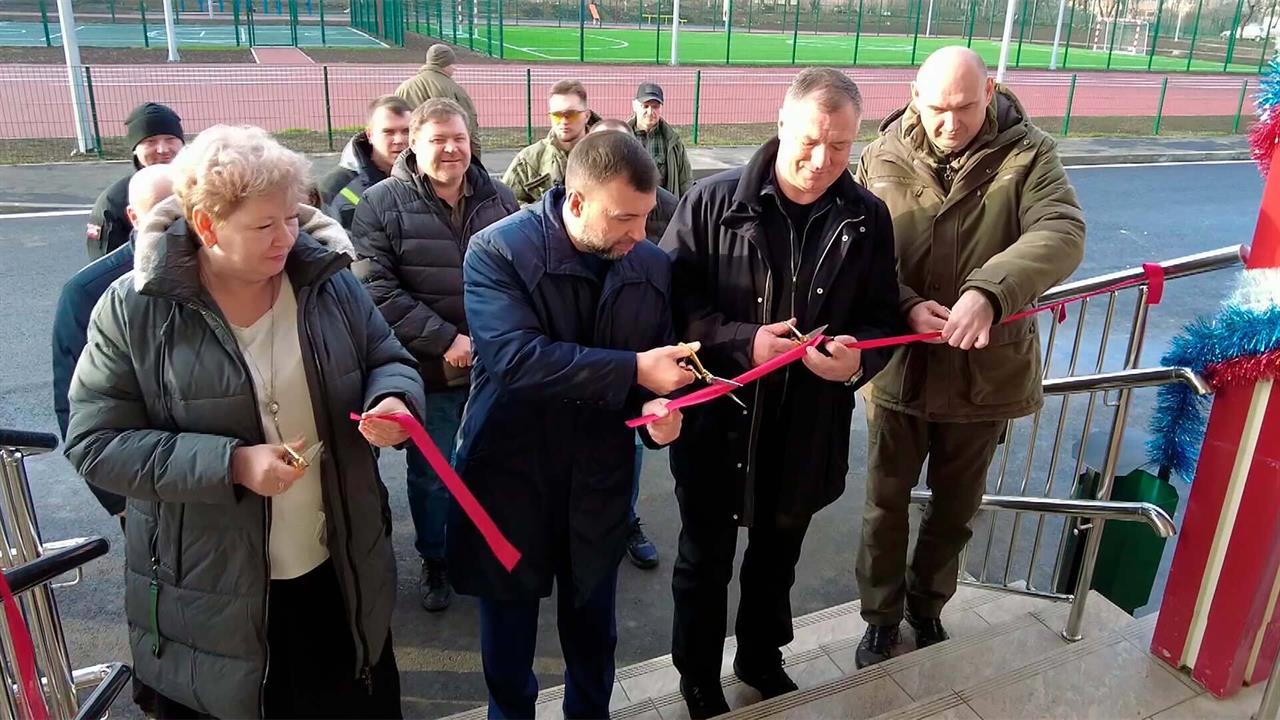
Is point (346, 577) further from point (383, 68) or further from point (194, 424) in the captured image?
point (383, 68)

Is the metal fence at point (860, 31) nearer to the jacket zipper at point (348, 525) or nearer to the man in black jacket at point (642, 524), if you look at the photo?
the man in black jacket at point (642, 524)

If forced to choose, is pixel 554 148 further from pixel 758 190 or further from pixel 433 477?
pixel 758 190

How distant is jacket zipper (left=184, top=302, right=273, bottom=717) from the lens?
2.14m

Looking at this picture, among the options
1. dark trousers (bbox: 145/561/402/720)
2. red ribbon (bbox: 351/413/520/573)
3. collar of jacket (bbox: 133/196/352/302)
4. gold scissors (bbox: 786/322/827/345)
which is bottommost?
dark trousers (bbox: 145/561/402/720)

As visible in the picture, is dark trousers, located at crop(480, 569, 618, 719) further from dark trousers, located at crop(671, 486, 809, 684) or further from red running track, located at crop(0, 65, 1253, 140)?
red running track, located at crop(0, 65, 1253, 140)

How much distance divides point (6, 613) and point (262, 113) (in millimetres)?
17599

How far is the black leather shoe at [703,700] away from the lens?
3.16 metres

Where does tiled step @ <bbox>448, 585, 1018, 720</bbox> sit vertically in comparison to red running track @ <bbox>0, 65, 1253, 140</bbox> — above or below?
below

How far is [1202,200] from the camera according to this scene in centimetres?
1402

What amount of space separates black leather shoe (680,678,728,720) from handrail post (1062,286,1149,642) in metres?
1.44

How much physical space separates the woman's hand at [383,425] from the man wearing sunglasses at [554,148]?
2958 mm

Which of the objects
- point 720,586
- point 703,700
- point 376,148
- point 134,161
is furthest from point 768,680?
point 134,161

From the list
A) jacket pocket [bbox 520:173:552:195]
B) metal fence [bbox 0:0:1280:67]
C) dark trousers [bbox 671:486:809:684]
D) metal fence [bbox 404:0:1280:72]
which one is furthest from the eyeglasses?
metal fence [bbox 404:0:1280:72]

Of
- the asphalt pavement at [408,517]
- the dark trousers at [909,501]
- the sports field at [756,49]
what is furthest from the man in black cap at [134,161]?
the sports field at [756,49]
